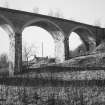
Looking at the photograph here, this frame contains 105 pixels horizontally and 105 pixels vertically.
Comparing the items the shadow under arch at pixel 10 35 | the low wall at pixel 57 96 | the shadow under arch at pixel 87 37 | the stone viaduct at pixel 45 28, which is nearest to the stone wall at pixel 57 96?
the low wall at pixel 57 96

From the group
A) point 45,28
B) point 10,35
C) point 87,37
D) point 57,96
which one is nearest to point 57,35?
point 45,28

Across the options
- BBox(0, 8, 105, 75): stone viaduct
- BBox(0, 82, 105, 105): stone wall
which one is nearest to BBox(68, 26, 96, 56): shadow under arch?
BBox(0, 8, 105, 75): stone viaduct

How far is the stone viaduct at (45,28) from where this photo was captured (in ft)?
56.5

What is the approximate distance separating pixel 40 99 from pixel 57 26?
14.7 m

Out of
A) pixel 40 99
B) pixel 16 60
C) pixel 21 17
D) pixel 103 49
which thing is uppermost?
pixel 21 17

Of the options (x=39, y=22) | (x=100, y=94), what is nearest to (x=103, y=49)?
(x=39, y=22)

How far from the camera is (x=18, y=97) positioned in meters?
8.66

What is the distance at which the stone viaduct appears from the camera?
17.2 metres

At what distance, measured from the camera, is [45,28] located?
2222 centimetres

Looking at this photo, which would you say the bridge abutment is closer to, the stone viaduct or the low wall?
the stone viaduct

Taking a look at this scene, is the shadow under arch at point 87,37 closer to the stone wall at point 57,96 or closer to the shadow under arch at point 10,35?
the shadow under arch at point 10,35

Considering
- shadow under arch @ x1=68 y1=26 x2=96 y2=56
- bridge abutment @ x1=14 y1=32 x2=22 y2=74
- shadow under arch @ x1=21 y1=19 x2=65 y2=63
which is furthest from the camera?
shadow under arch @ x1=68 y1=26 x2=96 y2=56

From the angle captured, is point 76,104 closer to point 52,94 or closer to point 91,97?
point 91,97

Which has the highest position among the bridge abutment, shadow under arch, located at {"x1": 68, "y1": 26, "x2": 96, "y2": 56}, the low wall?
shadow under arch, located at {"x1": 68, "y1": 26, "x2": 96, "y2": 56}
